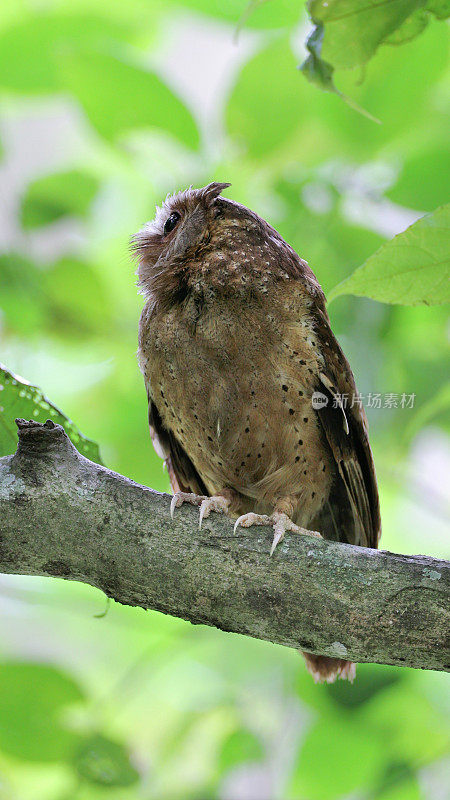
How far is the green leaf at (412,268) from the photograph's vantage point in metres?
1.44

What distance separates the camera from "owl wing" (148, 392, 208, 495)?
3.08 m

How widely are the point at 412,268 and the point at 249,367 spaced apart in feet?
4.04

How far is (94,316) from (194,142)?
0.86 meters

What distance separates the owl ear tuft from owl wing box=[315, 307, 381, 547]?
1.86 ft

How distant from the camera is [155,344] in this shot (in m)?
2.79

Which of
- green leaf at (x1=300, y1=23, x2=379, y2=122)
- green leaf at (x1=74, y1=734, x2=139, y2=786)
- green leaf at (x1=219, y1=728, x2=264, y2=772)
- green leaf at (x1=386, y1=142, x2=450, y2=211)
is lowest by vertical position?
green leaf at (x1=74, y1=734, x2=139, y2=786)

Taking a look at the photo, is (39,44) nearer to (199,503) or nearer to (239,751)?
(199,503)

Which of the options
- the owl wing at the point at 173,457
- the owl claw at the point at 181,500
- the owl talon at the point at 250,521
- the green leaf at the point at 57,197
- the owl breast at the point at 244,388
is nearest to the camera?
the owl claw at the point at 181,500

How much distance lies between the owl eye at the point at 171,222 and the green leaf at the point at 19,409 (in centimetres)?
115

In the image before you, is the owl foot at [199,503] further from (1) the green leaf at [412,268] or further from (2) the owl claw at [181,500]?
(1) the green leaf at [412,268]

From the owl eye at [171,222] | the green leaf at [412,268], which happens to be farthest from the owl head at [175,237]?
the green leaf at [412,268]

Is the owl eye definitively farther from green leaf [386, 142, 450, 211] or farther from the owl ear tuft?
green leaf [386, 142, 450, 211]

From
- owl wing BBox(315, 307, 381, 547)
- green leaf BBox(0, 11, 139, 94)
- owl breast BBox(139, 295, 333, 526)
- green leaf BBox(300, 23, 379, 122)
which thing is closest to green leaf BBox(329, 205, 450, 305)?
green leaf BBox(300, 23, 379, 122)

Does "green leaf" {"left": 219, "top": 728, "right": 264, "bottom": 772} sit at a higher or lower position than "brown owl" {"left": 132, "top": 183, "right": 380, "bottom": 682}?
lower
